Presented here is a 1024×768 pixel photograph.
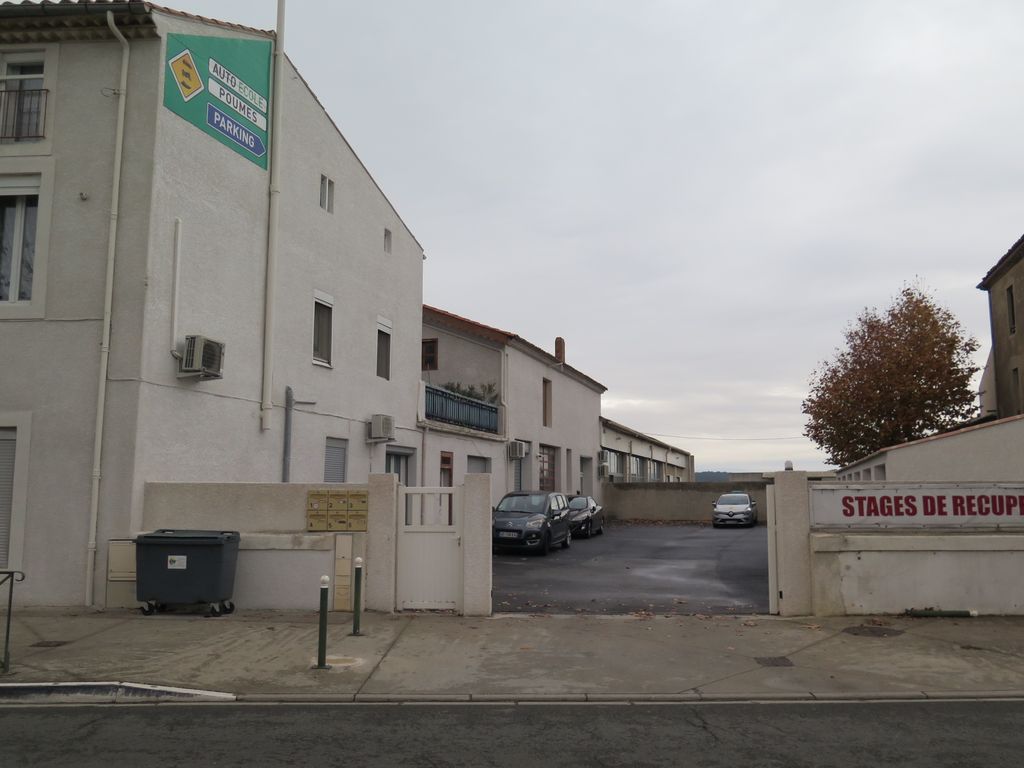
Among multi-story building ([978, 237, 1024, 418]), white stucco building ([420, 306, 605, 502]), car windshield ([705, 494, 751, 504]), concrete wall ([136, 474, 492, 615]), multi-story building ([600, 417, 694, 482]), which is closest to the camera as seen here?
concrete wall ([136, 474, 492, 615])

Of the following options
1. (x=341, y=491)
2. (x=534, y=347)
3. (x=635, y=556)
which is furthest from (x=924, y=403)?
(x=341, y=491)

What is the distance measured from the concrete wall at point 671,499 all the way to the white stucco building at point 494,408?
4.86 meters

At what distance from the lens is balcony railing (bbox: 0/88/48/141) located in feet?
38.8

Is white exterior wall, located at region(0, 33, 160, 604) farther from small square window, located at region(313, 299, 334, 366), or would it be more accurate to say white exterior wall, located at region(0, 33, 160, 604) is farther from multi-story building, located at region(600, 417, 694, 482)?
multi-story building, located at region(600, 417, 694, 482)

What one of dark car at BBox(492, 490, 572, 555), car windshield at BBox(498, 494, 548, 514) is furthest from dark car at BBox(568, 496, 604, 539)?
car windshield at BBox(498, 494, 548, 514)

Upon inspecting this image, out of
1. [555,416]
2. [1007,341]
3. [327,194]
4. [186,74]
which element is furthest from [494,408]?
[1007,341]

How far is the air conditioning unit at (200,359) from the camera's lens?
11.7 metres

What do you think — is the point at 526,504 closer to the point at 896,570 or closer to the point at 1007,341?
the point at 896,570

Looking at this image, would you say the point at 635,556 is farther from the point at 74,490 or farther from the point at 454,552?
the point at 74,490

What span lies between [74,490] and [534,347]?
64.8 feet

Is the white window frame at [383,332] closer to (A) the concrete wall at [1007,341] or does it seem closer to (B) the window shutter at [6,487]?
(B) the window shutter at [6,487]

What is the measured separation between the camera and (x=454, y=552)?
1104 cm

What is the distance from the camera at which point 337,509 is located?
11.2 metres

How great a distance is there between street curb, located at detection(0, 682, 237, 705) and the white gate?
404 cm
